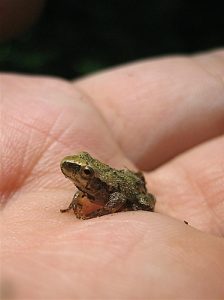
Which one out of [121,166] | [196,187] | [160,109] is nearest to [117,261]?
[196,187]

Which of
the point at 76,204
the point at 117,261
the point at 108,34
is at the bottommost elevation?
the point at 108,34

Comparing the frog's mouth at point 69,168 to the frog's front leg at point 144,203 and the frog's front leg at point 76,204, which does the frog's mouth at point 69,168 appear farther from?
the frog's front leg at point 144,203

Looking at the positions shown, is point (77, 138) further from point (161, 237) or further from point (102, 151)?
point (161, 237)

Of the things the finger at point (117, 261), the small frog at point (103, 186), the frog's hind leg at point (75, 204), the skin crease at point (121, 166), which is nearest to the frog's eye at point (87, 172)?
the small frog at point (103, 186)

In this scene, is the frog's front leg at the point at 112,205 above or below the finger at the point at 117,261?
below

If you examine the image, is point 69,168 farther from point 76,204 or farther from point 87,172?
point 76,204

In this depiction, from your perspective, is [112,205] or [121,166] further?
[121,166]
